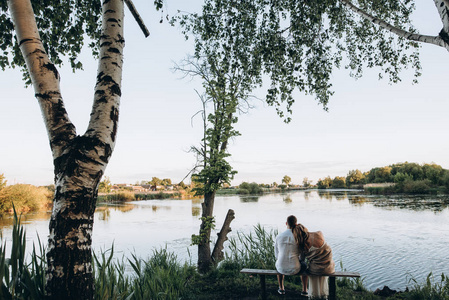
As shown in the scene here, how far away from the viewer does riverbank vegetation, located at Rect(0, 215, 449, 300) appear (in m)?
2.06

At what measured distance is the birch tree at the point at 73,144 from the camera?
1.79 meters

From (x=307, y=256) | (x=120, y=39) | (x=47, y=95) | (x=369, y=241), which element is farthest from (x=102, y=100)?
(x=369, y=241)

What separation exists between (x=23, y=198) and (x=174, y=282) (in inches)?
904

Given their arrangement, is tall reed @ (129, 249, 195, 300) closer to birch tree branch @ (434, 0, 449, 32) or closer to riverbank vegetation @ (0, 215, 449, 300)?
riverbank vegetation @ (0, 215, 449, 300)

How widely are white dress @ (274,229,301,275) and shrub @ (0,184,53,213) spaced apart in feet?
72.2

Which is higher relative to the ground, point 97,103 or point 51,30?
point 51,30

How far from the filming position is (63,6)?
4.21m

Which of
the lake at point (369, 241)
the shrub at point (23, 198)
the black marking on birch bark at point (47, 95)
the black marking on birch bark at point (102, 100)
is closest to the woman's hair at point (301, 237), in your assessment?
the lake at point (369, 241)

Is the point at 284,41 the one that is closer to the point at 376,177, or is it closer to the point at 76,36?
the point at 76,36

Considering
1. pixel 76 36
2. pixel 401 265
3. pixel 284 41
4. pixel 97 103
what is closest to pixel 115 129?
pixel 97 103

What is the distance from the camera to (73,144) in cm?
200

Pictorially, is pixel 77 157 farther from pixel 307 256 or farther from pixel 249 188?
pixel 249 188

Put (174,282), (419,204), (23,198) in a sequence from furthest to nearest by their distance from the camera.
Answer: (419,204), (23,198), (174,282)

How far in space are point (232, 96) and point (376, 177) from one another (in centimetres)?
6721
